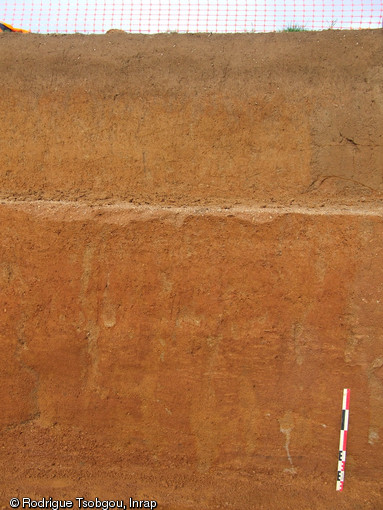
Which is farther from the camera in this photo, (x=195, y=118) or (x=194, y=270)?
(x=195, y=118)

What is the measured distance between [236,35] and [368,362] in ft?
11.1

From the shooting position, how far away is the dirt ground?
4.16m

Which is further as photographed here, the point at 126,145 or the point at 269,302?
the point at 126,145

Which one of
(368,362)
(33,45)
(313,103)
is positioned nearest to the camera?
(368,362)

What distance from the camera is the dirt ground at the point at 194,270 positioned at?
13.6 ft

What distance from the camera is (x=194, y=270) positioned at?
4254 millimetres

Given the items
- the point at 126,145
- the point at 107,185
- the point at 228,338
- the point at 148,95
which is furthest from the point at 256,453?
the point at 148,95

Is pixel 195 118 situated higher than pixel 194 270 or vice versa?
pixel 195 118

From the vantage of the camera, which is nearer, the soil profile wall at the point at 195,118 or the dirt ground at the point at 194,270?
the dirt ground at the point at 194,270

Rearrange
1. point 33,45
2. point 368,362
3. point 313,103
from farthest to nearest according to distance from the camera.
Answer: point 33,45, point 313,103, point 368,362

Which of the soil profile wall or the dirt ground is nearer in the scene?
the dirt ground

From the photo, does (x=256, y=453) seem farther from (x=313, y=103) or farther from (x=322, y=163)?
(x=313, y=103)

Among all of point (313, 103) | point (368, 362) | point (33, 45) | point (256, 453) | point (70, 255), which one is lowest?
point (256, 453)

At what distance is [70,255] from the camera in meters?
4.34
